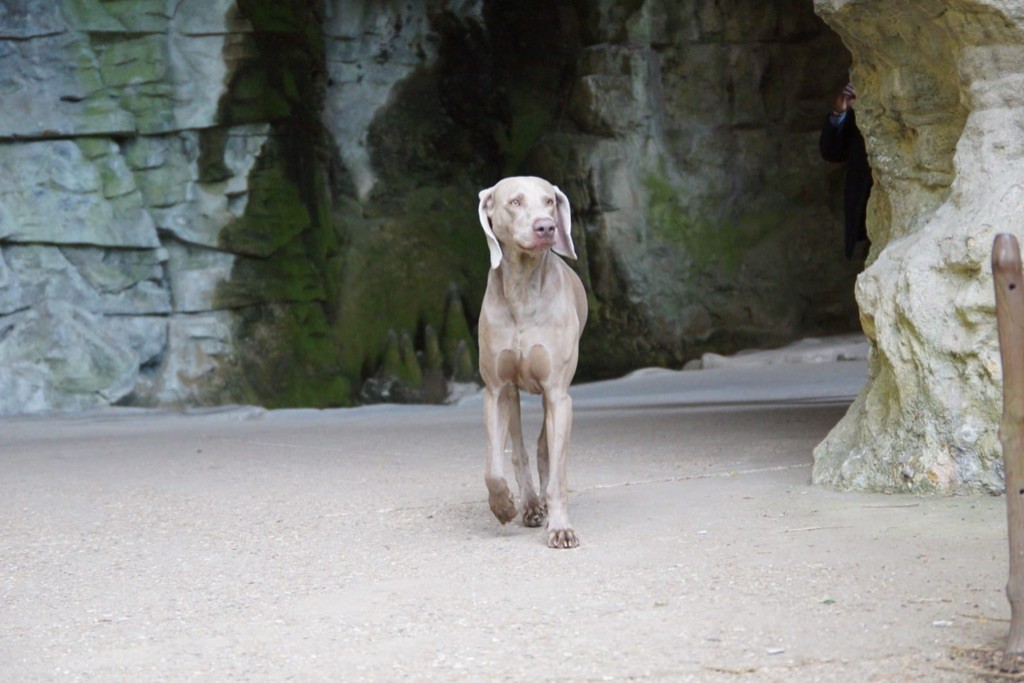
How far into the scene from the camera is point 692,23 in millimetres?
13922

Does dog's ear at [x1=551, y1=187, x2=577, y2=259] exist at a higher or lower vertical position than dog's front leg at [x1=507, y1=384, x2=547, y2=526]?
higher

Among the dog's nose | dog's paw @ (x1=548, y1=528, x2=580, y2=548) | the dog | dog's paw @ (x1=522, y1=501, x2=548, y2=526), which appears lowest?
dog's paw @ (x1=522, y1=501, x2=548, y2=526)

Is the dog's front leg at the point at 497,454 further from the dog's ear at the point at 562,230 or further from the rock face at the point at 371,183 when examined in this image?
the rock face at the point at 371,183

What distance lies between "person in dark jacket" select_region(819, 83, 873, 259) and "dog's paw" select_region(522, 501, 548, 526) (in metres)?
3.94

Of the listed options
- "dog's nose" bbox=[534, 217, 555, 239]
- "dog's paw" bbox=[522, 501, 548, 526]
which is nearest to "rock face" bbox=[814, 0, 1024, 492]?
"dog's paw" bbox=[522, 501, 548, 526]

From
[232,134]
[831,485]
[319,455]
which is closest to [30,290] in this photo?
[232,134]

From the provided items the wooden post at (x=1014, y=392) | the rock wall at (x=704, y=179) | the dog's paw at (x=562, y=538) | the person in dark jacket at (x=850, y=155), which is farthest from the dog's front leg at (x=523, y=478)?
the rock wall at (x=704, y=179)

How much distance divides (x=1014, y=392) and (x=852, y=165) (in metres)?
5.63

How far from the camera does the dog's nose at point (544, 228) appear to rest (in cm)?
480

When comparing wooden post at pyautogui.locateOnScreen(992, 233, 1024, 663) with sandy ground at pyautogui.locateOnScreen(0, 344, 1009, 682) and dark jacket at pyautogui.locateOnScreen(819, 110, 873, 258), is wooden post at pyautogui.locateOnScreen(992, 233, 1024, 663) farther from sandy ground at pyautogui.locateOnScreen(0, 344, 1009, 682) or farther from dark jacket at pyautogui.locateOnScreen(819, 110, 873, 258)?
dark jacket at pyautogui.locateOnScreen(819, 110, 873, 258)

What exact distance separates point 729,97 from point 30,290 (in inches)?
Answer: 284

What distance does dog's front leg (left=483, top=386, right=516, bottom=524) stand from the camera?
4906 mm

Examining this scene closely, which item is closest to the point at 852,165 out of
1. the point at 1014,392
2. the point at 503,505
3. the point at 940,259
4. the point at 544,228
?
the point at 940,259

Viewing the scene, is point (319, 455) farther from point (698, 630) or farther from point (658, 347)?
point (658, 347)
